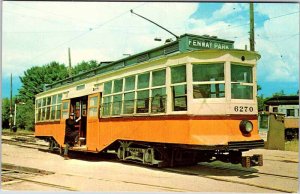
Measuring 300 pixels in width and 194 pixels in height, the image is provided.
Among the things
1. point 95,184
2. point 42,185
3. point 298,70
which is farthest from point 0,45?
point 298,70

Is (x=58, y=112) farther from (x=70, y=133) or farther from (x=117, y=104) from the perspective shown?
(x=117, y=104)

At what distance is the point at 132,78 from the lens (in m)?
9.61

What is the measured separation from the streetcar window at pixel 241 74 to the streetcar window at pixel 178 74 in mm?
1078

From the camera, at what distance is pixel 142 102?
909 cm

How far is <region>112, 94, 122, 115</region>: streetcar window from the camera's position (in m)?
9.95

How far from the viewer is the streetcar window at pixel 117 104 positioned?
995 cm

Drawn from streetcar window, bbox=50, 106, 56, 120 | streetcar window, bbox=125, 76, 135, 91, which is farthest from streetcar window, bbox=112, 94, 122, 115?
streetcar window, bbox=50, 106, 56, 120

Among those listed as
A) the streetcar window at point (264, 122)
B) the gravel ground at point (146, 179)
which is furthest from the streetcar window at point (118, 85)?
the streetcar window at point (264, 122)

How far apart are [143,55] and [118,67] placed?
126 cm

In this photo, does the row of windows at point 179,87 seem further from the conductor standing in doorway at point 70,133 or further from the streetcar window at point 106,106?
the conductor standing in doorway at point 70,133

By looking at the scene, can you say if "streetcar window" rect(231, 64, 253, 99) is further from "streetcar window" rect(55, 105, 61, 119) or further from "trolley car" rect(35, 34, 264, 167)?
"streetcar window" rect(55, 105, 61, 119)

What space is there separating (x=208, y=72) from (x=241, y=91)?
0.88 metres

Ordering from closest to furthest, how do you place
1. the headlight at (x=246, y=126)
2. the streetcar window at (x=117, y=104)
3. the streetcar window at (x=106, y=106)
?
the headlight at (x=246, y=126)
the streetcar window at (x=117, y=104)
the streetcar window at (x=106, y=106)

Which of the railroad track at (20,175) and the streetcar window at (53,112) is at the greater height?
the streetcar window at (53,112)
